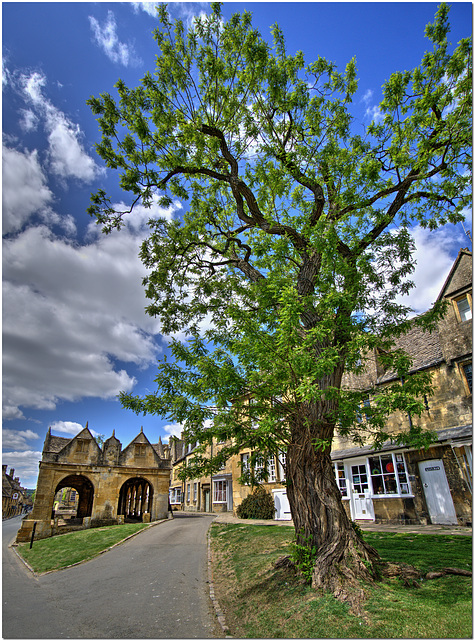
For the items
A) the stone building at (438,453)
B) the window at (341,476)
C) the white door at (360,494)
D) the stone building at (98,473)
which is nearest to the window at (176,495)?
the stone building at (98,473)

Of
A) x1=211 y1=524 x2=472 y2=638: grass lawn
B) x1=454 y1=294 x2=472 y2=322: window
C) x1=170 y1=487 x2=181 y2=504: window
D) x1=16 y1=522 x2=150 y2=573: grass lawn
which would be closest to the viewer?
x1=211 y1=524 x2=472 y2=638: grass lawn

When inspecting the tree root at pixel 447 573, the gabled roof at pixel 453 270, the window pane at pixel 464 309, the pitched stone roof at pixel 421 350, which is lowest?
the tree root at pixel 447 573

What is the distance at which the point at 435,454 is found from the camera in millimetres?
15023

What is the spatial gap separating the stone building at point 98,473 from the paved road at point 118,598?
10.4 metres

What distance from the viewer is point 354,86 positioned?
9859 millimetres

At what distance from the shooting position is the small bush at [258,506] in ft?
72.6

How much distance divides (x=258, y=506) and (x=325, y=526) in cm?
1790

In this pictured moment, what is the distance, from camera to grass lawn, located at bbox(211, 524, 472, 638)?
482 cm

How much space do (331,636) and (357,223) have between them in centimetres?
881

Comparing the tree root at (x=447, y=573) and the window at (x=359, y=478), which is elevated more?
the window at (x=359, y=478)

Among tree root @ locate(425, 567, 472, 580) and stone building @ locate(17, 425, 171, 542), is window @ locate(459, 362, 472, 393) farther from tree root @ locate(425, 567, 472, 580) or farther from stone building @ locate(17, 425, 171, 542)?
stone building @ locate(17, 425, 171, 542)

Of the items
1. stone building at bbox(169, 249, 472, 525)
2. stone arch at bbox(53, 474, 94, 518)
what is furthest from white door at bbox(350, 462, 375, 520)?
stone arch at bbox(53, 474, 94, 518)

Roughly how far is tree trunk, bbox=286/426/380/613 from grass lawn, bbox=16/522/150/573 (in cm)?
1082

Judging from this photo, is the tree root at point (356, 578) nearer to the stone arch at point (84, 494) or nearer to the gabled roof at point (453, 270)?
the gabled roof at point (453, 270)
